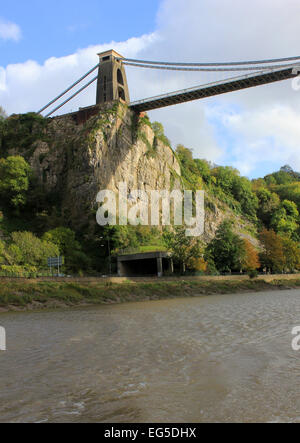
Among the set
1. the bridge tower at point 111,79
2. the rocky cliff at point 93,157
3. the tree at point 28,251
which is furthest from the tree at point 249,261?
the bridge tower at point 111,79

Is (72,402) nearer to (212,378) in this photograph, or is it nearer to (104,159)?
(212,378)

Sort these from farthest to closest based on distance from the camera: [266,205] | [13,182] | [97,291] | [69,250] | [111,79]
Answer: [266,205] < [111,79] < [13,182] < [69,250] < [97,291]

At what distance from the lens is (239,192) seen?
8938 cm

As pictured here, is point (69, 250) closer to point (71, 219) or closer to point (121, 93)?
point (71, 219)

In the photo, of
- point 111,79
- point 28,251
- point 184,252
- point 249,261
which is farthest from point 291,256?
point 28,251

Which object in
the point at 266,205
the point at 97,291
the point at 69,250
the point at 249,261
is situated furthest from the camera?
the point at 266,205

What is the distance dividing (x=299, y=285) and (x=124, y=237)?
2574cm

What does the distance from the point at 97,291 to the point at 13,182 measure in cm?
2747

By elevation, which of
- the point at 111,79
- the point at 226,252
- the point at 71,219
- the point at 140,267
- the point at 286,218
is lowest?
the point at 140,267

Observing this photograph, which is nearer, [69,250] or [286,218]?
[69,250]

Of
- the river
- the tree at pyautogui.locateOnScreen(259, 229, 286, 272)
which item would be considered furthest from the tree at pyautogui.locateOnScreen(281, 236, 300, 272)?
the river

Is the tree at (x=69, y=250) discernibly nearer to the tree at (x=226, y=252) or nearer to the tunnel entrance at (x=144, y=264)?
the tunnel entrance at (x=144, y=264)

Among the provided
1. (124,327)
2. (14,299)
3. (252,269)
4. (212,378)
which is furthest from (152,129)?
(212,378)

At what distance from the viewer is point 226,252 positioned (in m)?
50.9
